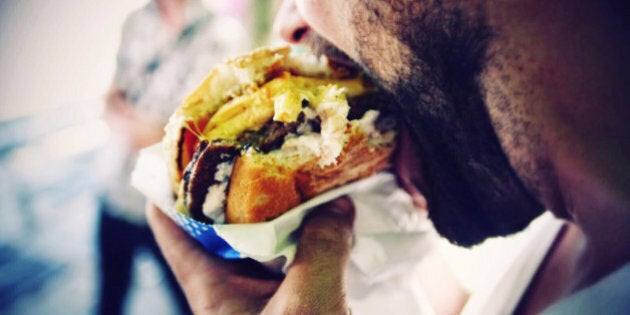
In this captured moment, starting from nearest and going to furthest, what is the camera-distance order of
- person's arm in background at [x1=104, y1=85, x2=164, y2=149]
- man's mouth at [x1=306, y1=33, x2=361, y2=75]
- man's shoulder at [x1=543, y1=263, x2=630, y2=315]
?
1. man's shoulder at [x1=543, y1=263, x2=630, y2=315]
2. man's mouth at [x1=306, y1=33, x2=361, y2=75]
3. person's arm in background at [x1=104, y1=85, x2=164, y2=149]

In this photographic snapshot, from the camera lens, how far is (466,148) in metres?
0.73

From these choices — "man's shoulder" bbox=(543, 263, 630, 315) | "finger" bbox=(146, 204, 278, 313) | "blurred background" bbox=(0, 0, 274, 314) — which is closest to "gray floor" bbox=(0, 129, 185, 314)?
"blurred background" bbox=(0, 0, 274, 314)

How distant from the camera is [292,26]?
82 centimetres

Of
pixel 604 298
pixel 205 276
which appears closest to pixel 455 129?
pixel 604 298

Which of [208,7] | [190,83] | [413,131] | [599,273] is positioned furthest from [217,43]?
[599,273]

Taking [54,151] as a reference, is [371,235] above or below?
below

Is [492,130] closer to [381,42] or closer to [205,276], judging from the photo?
[381,42]

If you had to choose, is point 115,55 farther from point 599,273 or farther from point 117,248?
point 599,273

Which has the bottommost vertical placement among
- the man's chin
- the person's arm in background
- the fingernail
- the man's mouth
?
the man's chin

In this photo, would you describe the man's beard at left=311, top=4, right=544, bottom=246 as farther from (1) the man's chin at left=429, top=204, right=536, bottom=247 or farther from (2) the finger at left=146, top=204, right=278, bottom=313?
(2) the finger at left=146, top=204, right=278, bottom=313

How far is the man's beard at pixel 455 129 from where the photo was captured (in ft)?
2.02

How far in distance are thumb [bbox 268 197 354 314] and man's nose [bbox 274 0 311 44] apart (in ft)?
1.22

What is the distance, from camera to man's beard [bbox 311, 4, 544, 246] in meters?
0.62

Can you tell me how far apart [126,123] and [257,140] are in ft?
2.74
